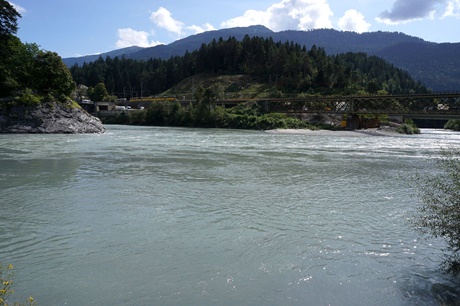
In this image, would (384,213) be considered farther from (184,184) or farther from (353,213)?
(184,184)

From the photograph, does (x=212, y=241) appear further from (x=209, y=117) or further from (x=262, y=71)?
(x=262, y=71)

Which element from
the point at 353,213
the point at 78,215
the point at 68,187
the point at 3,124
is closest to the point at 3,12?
the point at 3,124

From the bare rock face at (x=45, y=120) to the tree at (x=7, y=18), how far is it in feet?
59.4

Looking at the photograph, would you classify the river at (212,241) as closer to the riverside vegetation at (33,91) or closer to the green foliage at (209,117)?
the riverside vegetation at (33,91)

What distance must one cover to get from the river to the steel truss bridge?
57577 mm

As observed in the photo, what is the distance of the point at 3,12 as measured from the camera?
63.5 m

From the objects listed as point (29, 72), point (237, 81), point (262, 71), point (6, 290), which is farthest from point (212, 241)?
point (262, 71)

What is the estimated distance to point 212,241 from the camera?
11.0 meters

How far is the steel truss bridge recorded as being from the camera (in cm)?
7125

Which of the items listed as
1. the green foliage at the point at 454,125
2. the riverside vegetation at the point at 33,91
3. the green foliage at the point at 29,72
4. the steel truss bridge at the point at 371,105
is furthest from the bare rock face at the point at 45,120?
the green foliage at the point at 454,125

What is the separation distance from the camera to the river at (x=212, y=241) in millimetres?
8023

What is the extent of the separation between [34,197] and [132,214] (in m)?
5.38

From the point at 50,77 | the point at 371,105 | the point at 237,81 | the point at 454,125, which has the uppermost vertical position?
the point at 237,81

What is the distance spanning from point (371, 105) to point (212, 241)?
85.9m
